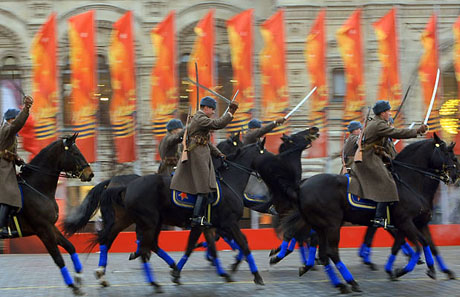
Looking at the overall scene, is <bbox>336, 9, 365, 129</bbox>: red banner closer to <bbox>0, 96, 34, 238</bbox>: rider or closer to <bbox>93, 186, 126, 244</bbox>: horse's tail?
<bbox>93, 186, 126, 244</bbox>: horse's tail

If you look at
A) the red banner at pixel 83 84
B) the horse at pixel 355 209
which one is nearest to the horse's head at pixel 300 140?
the horse at pixel 355 209

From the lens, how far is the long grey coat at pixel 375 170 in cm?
1026

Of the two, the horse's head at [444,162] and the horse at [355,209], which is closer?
the horse at [355,209]

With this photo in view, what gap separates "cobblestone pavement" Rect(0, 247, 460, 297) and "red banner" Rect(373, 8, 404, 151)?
694 cm

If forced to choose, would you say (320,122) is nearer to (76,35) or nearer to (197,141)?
(76,35)

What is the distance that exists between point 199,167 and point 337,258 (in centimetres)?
242

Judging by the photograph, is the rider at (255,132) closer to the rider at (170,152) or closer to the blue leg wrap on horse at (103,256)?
the rider at (170,152)

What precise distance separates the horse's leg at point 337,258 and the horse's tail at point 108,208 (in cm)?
339

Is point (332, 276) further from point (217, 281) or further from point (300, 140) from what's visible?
point (300, 140)

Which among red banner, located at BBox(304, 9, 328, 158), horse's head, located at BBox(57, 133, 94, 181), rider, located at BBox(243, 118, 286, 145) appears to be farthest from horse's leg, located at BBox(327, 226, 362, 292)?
red banner, located at BBox(304, 9, 328, 158)

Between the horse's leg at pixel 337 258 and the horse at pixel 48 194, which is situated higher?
the horse at pixel 48 194

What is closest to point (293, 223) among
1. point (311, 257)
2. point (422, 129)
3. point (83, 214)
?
point (311, 257)

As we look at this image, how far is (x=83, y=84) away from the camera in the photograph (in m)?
19.8

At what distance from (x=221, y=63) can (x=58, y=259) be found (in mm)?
15718
